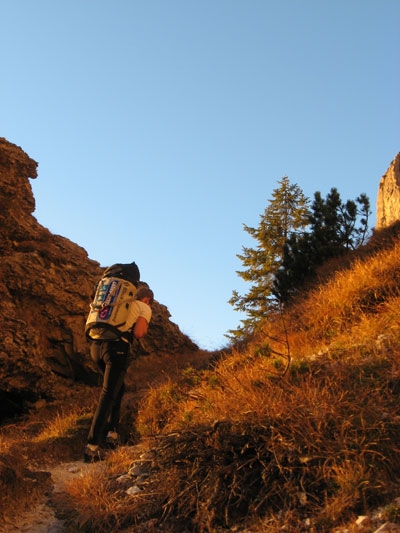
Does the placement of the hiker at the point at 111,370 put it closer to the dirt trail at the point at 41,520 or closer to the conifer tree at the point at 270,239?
the dirt trail at the point at 41,520

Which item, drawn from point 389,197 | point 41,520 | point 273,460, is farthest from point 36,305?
point 389,197

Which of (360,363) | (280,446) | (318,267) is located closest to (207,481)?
(280,446)

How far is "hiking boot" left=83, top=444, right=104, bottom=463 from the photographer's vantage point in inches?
221

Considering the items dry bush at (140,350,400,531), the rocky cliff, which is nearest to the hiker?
dry bush at (140,350,400,531)

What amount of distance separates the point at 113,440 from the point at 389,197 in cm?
1172

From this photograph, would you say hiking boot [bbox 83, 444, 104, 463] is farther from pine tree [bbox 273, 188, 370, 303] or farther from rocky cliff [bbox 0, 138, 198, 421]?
pine tree [bbox 273, 188, 370, 303]

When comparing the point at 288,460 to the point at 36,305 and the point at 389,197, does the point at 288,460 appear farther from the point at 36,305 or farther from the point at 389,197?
the point at 389,197

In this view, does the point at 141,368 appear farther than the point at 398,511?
Yes

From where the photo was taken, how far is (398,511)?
3053 mm

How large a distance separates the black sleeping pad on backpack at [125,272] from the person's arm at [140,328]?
54 centimetres

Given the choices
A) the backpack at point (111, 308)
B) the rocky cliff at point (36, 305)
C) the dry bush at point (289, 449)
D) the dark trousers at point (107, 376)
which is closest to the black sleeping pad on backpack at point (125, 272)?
the backpack at point (111, 308)

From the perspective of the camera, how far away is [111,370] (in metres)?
5.99

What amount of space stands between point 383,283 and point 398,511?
5.38 m

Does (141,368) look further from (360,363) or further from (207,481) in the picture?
(207,481)
